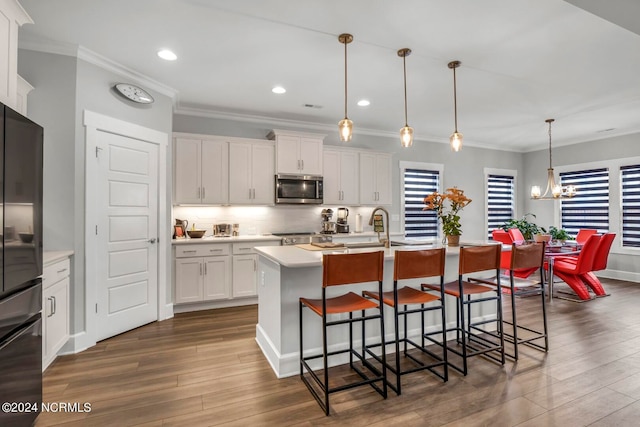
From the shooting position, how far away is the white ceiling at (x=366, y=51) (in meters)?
2.54

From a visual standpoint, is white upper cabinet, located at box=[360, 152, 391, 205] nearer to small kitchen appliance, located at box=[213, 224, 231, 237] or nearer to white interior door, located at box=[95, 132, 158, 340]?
small kitchen appliance, located at box=[213, 224, 231, 237]

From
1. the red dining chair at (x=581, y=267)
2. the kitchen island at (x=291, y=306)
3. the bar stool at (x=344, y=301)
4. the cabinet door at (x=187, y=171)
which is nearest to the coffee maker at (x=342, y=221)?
the cabinet door at (x=187, y=171)

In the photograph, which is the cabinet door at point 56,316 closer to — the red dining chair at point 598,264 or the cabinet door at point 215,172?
the cabinet door at point 215,172

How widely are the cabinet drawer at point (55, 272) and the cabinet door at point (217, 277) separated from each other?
1.58 metres

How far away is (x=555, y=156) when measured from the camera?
282 inches

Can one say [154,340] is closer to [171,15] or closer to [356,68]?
[171,15]

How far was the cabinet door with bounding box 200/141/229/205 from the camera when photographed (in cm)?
464

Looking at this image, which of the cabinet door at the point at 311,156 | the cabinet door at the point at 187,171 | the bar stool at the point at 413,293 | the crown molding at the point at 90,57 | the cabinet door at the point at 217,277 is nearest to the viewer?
the bar stool at the point at 413,293

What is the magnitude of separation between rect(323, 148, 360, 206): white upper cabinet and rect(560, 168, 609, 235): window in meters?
4.57

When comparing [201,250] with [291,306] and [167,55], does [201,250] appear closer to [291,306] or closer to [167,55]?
[291,306]

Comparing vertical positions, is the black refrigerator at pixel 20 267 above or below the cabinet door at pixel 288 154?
below

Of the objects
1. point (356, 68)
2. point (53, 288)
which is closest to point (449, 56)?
point (356, 68)

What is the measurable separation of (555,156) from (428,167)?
3.04 meters

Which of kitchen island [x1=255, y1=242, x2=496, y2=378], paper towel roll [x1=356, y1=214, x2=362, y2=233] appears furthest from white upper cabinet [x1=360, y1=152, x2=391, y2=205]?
kitchen island [x1=255, y1=242, x2=496, y2=378]
